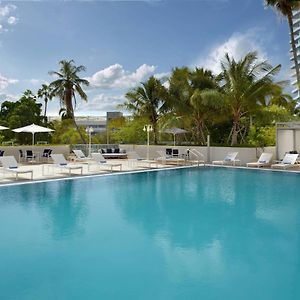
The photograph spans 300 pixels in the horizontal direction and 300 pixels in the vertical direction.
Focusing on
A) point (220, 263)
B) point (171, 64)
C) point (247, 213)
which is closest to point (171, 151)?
point (171, 64)

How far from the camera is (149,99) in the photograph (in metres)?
25.2

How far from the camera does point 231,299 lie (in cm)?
453

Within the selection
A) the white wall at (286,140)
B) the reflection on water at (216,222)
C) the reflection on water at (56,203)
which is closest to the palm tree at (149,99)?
the white wall at (286,140)

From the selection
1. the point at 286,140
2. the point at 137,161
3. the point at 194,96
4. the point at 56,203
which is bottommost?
the point at 56,203

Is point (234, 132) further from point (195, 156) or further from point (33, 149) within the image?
point (33, 149)

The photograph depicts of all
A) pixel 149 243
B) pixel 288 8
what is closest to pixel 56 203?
pixel 149 243

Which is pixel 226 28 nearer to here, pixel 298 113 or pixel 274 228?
pixel 298 113

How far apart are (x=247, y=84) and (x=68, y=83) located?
15.8 m

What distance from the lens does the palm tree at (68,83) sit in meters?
30.5

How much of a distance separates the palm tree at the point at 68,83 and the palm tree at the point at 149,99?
720 centimetres

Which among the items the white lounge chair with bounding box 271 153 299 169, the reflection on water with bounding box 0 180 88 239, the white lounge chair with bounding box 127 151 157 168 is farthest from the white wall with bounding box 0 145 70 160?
the white lounge chair with bounding box 271 153 299 169

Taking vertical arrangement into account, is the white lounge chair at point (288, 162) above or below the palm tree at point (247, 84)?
below

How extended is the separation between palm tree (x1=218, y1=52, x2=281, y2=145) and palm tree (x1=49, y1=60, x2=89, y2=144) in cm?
1372

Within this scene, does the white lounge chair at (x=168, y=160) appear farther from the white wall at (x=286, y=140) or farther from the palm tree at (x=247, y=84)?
the white wall at (x=286, y=140)
